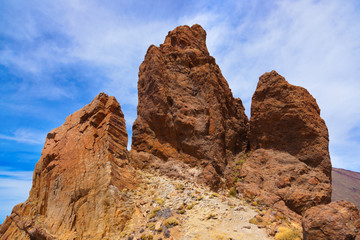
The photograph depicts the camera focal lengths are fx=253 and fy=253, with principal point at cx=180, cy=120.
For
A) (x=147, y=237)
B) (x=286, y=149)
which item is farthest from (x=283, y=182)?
(x=147, y=237)

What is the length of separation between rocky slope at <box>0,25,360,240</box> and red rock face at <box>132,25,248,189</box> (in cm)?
9

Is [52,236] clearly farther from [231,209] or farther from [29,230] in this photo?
[231,209]

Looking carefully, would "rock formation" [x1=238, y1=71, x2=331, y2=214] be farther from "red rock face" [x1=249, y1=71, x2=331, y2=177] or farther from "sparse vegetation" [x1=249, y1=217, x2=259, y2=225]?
"sparse vegetation" [x1=249, y1=217, x2=259, y2=225]

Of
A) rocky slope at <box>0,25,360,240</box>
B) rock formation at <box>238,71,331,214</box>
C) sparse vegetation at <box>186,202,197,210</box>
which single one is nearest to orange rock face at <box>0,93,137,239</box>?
rocky slope at <box>0,25,360,240</box>

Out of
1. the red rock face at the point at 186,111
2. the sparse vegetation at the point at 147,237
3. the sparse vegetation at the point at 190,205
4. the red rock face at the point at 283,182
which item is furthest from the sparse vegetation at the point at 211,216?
the red rock face at the point at 283,182

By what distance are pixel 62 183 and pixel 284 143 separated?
16657 mm

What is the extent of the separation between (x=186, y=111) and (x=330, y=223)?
1329cm

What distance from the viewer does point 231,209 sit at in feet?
44.5

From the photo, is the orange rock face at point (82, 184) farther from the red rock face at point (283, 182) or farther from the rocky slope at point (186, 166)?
the red rock face at point (283, 182)

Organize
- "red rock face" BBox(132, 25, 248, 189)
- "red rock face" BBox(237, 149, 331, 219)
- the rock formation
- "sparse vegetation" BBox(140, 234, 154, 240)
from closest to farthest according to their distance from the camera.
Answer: "sparse vegetation" BBox(140, 234, 154, 240), "red rock face" BBox(237, 149, 331, 219), the rock formation, "red rock face" BBox(132, 25, 248, 189)

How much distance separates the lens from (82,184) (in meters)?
15.2

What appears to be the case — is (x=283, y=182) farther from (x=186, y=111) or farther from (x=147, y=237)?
(x=147, y=237)

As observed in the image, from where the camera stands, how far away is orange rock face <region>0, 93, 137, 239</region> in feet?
45.7

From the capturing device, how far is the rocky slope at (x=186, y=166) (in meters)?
13.0
